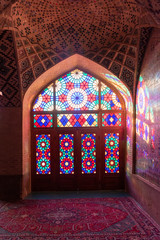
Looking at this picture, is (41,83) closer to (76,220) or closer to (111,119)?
(111,119)

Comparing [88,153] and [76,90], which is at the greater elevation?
[76,90]

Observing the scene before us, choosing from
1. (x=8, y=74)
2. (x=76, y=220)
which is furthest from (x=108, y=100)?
(x=76, y=220)

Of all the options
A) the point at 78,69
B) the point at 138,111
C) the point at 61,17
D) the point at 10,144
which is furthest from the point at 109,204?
the point at 61,17

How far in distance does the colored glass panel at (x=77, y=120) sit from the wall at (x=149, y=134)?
1465 mm

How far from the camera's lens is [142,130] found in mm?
5605

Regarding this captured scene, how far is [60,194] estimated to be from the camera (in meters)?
6.58

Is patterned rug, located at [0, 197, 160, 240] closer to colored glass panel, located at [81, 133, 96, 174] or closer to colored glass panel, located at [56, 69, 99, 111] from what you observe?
colored glass panel, located at [81, 133, 96, 174]

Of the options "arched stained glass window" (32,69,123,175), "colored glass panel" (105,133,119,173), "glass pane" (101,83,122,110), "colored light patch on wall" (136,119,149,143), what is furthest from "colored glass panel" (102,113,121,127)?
"colored light patch on wall" (136,119,149,143)

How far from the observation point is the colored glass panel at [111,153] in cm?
700

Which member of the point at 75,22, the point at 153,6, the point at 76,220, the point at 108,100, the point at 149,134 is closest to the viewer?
the point at 153,6

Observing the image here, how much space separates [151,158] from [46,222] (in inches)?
95.7

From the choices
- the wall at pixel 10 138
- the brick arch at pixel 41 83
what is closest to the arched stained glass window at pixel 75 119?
the brick arch at pixel 41 83

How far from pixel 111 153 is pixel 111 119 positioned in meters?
1.00

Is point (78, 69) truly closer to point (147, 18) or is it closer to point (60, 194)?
point (147, 18)
